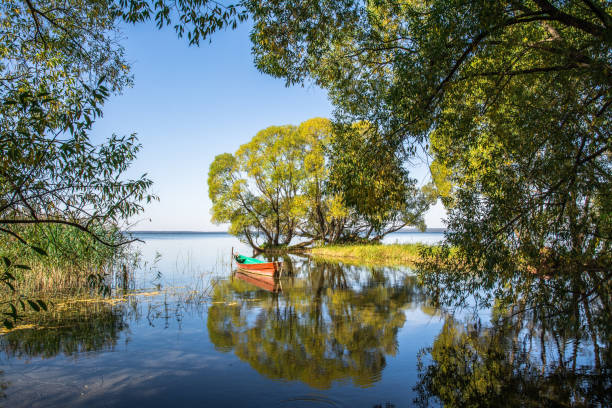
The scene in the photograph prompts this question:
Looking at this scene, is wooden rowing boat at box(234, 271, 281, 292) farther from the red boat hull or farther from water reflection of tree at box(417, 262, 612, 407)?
water reflection of tree at box(417, 262, 612, 407)

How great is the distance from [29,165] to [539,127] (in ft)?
23.9

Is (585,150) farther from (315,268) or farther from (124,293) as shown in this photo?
(315,268)

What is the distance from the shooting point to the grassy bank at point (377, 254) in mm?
27859

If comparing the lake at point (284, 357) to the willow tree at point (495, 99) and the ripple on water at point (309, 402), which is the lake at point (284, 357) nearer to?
the ripple on water at point (309, 402)

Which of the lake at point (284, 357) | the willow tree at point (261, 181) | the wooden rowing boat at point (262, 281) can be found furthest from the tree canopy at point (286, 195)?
the lake at point (284, 357)

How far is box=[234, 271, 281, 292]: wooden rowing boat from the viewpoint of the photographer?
1843cm

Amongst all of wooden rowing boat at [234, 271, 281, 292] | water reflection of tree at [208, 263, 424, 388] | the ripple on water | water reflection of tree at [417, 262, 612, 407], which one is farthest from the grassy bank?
the ripple on water

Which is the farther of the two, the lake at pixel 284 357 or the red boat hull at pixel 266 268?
the red boat hull at pixel 266 268

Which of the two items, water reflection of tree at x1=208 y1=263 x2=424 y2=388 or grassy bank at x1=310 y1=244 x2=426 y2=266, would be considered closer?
water reflection of tree at x1=208 y1=263 x2=424 y2=388

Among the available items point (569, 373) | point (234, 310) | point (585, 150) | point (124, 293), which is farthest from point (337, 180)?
point (124, 293)

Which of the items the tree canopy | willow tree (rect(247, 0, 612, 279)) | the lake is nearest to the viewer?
willow tree (rect(247, 0, 612, 279))

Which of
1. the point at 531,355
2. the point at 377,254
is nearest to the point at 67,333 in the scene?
the point at 531,355

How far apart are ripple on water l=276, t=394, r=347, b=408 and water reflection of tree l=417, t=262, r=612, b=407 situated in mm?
1492

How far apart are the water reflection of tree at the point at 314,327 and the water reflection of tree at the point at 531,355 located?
4.42ft
